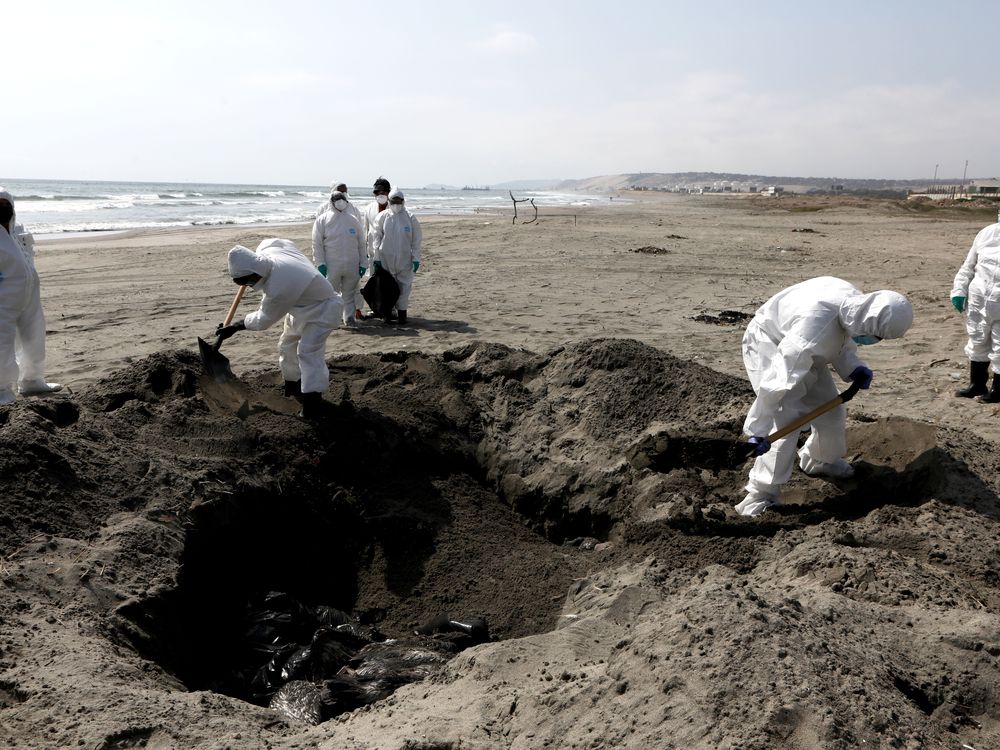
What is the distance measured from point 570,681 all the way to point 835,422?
2658 millimetres

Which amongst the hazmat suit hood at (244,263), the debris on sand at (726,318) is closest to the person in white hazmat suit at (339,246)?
the hazmat suit hood at (244,263)

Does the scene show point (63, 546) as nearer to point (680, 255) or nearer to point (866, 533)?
point (866, 533)

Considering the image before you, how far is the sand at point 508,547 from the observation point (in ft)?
9.07

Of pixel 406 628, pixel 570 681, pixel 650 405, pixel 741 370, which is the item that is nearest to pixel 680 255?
pixel 741 370

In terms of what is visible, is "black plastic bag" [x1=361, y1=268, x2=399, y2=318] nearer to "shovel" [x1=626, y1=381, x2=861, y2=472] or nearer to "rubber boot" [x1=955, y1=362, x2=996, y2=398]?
"shovel" [x1=626, y1=381, x2=861, y2=472]

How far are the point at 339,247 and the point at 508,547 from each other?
5.75m

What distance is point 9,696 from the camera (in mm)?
2980

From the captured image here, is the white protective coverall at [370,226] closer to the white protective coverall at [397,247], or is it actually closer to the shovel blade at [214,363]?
the white protective coverall at [397,247]

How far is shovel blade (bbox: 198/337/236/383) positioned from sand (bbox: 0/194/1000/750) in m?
0.11

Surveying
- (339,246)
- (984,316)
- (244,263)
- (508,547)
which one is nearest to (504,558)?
(508,547)

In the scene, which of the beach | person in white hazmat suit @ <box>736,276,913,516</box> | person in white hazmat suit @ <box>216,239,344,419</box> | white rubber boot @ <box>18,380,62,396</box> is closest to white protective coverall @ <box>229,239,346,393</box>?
person in white hazmat suit @ <box>216,239,344,419</box>

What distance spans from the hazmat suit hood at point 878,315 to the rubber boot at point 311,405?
12.2 ft

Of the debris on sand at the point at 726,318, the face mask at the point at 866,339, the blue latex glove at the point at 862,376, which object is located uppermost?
the face mask at the point at 866,339

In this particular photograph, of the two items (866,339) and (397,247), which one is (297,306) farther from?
(397,247)
